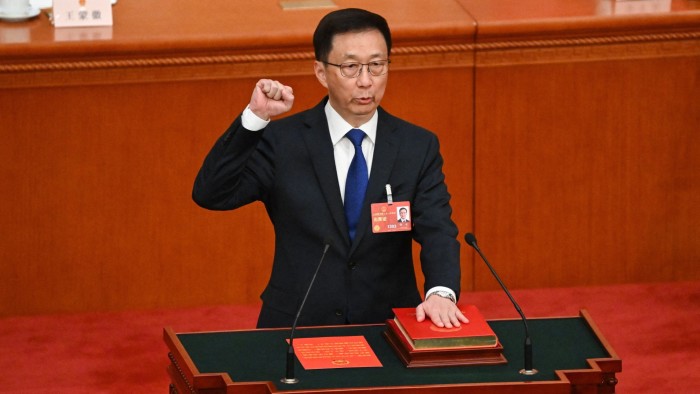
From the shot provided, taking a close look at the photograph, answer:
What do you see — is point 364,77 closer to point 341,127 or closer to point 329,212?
point 341,127

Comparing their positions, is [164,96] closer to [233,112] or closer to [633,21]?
[233,112]

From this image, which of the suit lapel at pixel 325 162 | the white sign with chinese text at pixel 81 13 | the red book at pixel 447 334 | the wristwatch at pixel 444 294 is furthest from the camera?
the white sign with chinese text at pixel 81 13

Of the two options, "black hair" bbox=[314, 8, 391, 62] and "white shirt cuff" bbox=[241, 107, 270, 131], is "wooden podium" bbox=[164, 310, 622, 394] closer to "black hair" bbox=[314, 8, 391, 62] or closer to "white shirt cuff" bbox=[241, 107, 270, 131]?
"white shirt cuff" bbox=[241, 107, 270, 131]

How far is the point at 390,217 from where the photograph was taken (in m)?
3.02

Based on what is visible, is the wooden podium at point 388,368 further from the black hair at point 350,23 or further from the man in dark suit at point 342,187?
the black hair at point 350,23

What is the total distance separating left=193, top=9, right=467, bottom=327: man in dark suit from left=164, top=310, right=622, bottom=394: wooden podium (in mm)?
154

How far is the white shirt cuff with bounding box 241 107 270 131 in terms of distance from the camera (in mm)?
2971

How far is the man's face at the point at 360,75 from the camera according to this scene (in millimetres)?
3014

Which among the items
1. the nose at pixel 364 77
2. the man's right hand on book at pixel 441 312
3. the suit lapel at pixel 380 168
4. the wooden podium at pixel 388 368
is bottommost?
the wooden podium at pixel 388 368

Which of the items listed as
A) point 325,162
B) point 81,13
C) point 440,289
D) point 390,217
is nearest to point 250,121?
point 325,162

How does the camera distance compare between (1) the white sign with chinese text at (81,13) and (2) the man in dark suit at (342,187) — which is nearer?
(2) the man in dark suit at (342,187)

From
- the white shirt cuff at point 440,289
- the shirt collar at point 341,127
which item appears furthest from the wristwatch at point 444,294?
the shirt collar at point 341,127

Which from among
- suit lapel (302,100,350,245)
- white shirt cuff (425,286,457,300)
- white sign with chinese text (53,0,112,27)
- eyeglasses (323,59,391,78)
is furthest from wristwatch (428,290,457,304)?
white sign with chinese text (53,0,112,27)

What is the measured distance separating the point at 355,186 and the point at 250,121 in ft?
0.92
